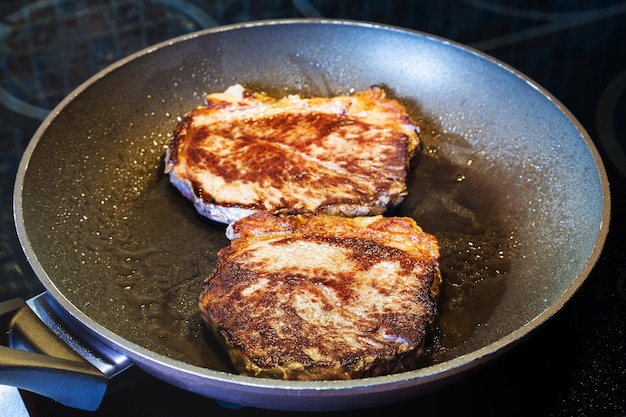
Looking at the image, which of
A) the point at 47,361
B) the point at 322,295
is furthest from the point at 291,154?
the point at 47,361

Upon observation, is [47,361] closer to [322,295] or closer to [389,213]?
[322,295]

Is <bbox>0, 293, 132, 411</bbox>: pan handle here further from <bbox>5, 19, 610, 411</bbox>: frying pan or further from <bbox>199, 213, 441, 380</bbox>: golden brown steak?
<bbox>199, 213, 441, 380</bbox>: golden brown steak

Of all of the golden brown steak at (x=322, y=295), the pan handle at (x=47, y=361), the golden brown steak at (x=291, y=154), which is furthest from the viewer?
the golden brown steak at (x=291, y=154)

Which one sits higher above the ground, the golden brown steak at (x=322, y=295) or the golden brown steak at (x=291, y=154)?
the golden brown steak at (x=291, y=154)

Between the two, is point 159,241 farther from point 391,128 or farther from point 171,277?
point 391,128

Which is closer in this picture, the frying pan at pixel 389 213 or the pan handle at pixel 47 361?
the pan handle at pixel 47 361

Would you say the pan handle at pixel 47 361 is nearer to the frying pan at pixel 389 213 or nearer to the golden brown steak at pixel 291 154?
the frying pan at pixel 389 213

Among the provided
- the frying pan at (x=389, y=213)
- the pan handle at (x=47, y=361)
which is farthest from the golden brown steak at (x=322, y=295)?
the pan handle at (x=47, y=361)

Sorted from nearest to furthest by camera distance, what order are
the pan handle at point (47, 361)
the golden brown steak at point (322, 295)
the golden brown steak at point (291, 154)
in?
the pan handle at point (47, 361), the golden brown steak at point (322, 295), the golden brown steak at point (291, 154)
